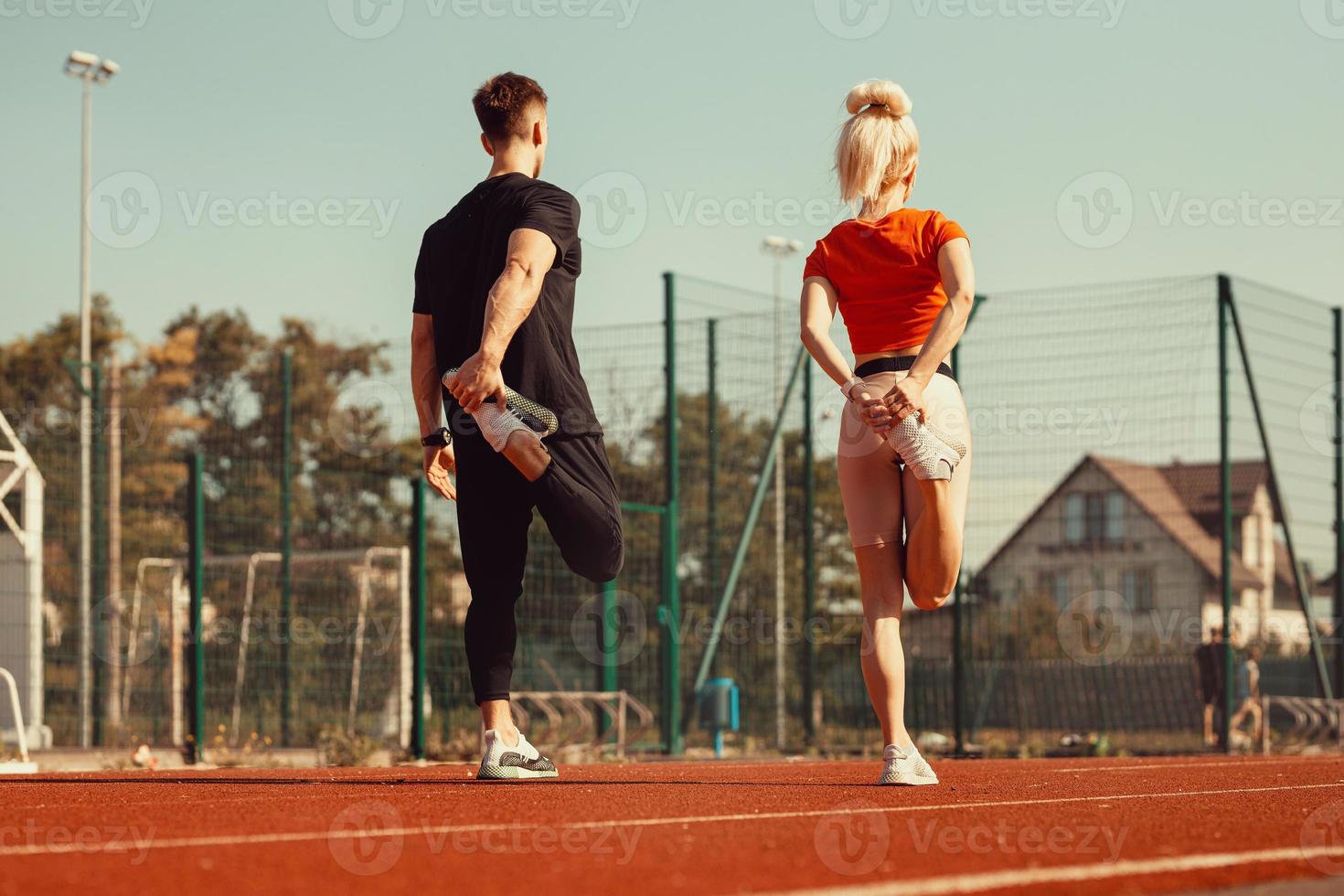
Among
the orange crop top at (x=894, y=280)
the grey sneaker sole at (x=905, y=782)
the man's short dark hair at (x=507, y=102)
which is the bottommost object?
the grey sneaker sole at (x=905, y=782)

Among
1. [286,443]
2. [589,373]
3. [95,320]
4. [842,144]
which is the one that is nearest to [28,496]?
[286,443]

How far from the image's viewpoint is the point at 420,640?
9461mm

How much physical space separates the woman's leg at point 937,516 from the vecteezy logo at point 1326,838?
1189 mm

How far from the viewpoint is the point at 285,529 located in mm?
13891

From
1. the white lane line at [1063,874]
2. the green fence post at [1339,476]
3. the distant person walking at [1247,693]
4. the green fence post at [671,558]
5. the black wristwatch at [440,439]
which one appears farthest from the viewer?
the green fence post at [1339,476]

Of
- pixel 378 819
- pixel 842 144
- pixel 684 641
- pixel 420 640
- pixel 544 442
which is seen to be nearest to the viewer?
pixel 378 819

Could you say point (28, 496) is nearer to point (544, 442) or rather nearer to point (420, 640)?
point (420, 640)

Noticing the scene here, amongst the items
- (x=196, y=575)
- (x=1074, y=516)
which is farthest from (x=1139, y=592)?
(x=196, y=575)

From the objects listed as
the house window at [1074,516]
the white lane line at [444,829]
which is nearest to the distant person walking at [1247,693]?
the house window at [1074,516]

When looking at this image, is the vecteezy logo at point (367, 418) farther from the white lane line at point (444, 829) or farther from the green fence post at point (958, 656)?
the white lane line at point (444, 829)

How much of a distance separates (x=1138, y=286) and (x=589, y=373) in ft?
12.8

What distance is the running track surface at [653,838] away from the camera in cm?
247

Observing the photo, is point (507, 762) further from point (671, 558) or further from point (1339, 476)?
point (1339, 476)

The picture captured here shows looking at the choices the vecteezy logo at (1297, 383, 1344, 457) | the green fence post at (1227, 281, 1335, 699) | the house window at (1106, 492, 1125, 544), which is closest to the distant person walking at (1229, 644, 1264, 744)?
the green fence post at (1227, 281, 1335, 699)
